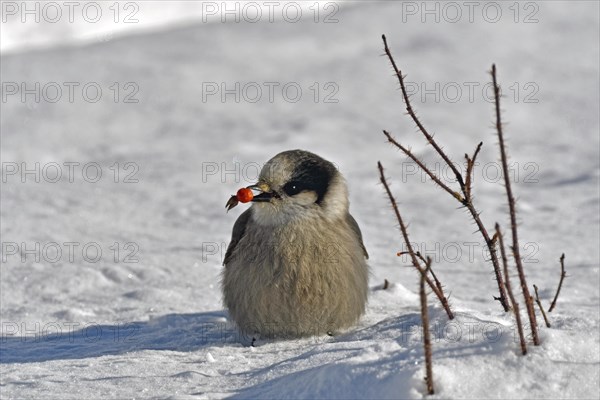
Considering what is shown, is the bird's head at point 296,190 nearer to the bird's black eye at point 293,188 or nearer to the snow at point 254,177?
the bird's black eye at point 293,188

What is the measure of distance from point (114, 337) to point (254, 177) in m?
4.18

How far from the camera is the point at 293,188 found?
4.82 metres

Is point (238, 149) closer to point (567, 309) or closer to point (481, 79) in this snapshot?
point (481, 79)

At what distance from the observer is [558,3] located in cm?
1232

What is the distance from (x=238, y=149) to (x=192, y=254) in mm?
2888

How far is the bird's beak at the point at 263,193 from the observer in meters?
4.71

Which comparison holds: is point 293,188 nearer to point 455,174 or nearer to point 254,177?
point 455,174

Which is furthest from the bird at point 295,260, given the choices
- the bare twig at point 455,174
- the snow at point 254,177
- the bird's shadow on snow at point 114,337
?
the bare twig at point 455,174

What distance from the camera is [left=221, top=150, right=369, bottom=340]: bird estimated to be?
4613 millimetres

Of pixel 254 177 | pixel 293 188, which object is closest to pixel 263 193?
pixel 293 188

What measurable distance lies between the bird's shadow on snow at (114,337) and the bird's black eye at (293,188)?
79cm

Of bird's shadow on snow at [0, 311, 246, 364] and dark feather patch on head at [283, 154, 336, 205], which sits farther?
dark feather patch on head at [283, 154, 336, 205]

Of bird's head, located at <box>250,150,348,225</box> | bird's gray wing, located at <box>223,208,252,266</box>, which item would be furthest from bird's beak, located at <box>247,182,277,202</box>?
bird's gray wing, located at <box>223,208,252,266</box>

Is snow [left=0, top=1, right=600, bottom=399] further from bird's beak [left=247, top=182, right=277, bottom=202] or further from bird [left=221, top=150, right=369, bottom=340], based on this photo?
bird's beak [left=247, top=182, right=277, bottom=202]
